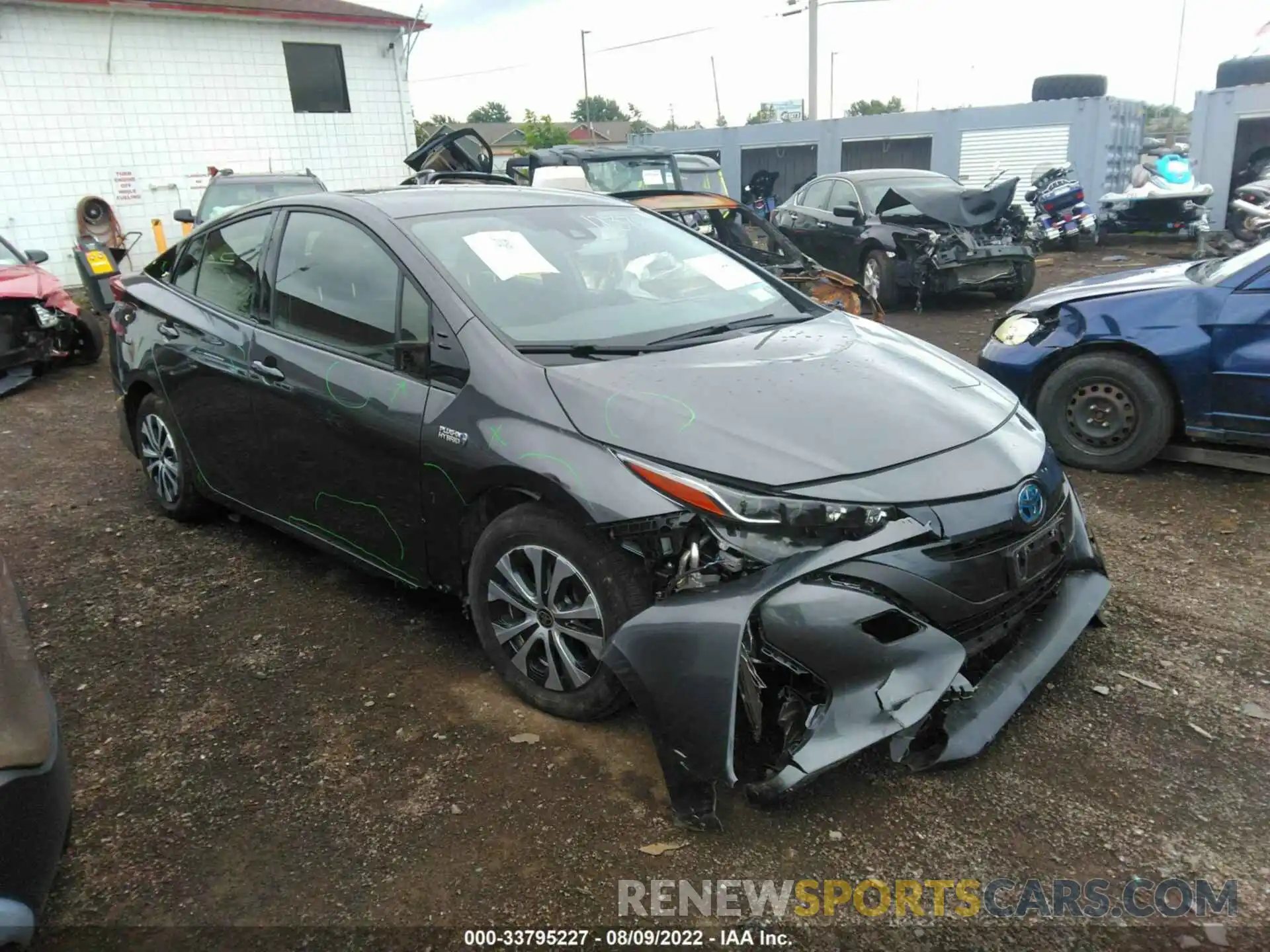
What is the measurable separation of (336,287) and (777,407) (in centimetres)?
A: 180

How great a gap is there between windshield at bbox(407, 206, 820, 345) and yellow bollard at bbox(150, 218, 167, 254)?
42.7 feet

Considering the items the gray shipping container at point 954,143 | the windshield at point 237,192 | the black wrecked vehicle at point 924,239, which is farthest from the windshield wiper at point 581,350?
the gray shipping container at point 954,143

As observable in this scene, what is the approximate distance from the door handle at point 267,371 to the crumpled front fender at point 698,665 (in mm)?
1894

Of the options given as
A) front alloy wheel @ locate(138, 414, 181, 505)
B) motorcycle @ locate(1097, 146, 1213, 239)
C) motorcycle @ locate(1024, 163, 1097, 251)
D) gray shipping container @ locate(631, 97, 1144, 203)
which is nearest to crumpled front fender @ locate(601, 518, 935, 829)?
front alloy wheel @ locate(138, 414, 181, 505)

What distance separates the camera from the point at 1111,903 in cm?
217

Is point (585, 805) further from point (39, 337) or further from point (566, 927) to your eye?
point (39, 337)

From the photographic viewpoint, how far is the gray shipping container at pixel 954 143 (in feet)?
59.5

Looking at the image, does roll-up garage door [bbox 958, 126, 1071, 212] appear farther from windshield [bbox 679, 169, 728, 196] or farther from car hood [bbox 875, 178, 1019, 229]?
car hood [bbox 875, 178, 1019, 229]

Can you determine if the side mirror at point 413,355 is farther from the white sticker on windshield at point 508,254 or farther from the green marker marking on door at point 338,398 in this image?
the white sticker on windshield at point 508,254

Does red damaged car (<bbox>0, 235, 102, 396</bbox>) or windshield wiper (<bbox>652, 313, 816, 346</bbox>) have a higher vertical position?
windshield wiper (<bbox>652, 313, 816, 346</bbox>)

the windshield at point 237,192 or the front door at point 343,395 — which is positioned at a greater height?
the windshield at point 237,192

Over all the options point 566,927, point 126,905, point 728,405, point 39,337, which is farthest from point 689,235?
point 39,337

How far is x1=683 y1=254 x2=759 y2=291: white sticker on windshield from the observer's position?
3701 millimetres

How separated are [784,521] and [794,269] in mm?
5291
